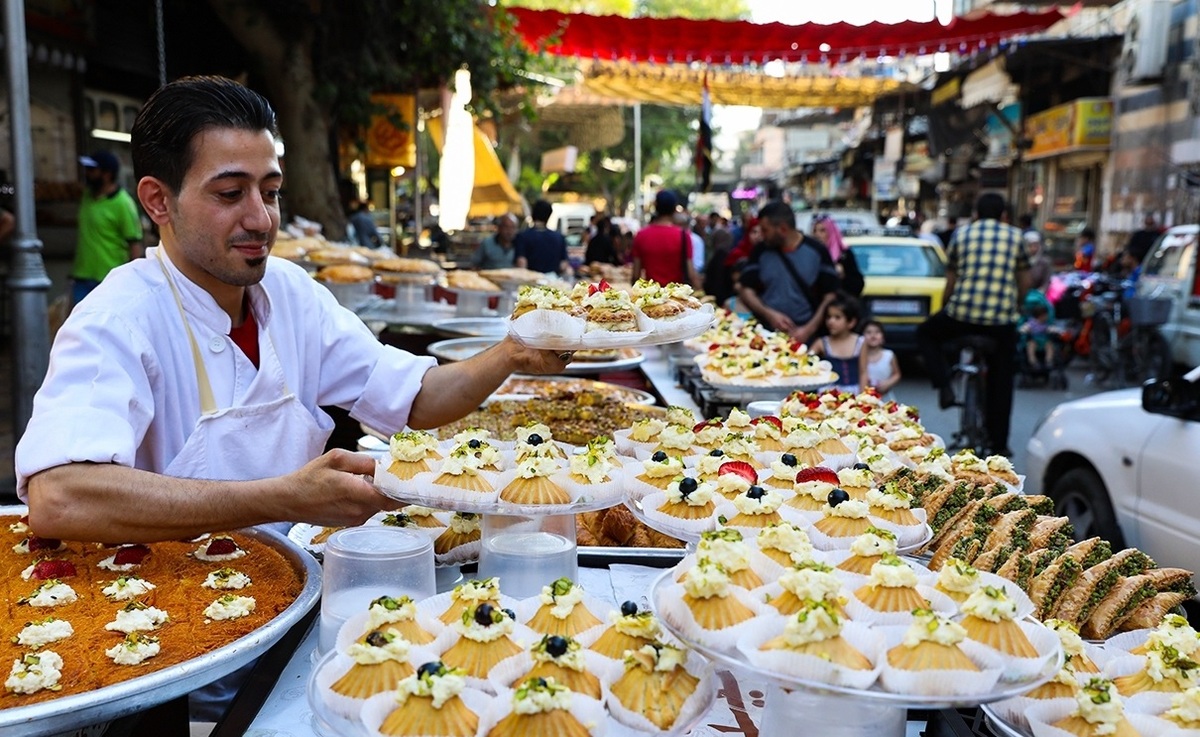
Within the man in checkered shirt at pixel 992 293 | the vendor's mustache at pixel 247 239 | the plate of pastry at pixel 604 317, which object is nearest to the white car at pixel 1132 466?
the man in checkered shirt at pixel 992 293

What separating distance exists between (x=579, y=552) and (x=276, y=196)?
1.17 metres

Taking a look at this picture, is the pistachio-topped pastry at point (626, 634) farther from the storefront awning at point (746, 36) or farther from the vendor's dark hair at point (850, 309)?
the storefront awning at point (746, 36)

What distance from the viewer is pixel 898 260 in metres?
12.0

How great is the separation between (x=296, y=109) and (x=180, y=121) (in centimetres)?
740

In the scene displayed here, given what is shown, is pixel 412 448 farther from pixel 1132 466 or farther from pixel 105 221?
pixel 105 221

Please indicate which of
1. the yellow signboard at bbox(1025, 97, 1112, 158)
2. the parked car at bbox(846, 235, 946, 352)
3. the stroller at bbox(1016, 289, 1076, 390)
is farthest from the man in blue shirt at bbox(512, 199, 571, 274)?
the yellow signboard at bbox(1025, 97, 1112, 158)

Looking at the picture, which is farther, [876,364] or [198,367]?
[876,364]

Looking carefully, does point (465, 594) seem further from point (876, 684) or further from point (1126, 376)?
point (1126, 376)

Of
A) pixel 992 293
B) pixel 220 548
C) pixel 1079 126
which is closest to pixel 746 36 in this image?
pixel 992 293

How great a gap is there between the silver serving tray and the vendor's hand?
1101 millimetres

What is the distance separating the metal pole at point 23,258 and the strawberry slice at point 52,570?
11.1ft

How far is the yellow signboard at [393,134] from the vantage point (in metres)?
10.8

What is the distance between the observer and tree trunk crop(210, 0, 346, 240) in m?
8.55

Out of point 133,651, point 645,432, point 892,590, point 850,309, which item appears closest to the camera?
point 892,590
